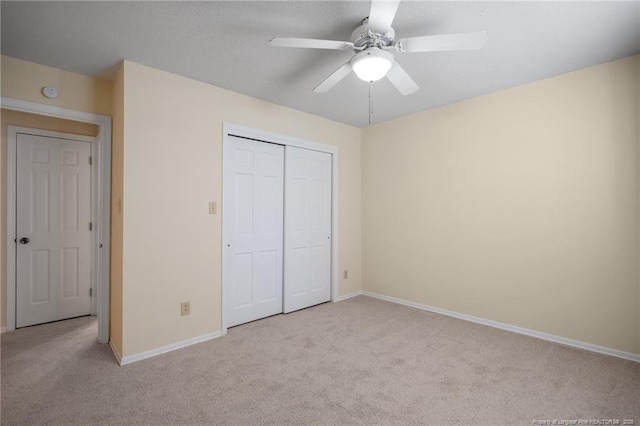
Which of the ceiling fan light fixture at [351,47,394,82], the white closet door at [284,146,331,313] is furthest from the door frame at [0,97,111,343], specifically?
the ceiling fan light fixture at [351,47,394,82]

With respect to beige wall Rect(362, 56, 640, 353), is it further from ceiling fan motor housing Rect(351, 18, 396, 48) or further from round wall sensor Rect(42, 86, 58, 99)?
round wall sensor Rect(42, 86, 58, 99)

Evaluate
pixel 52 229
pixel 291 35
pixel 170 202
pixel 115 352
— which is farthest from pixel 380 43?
pixel 52 229

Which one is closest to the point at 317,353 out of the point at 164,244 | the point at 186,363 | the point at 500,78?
the point at 186,363

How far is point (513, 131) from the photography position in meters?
2.95

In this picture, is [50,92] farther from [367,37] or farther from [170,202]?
[367,37]

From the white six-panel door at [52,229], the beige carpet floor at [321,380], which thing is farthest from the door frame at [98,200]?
the beige carpet floor at [321,380]

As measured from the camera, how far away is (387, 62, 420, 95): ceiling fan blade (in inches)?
79.1

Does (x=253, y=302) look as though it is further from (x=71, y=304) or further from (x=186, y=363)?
(x=71, y=304)

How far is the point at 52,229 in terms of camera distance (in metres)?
3.31

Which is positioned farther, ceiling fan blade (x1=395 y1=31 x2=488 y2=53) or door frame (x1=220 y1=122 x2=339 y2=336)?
door frame (x1=220 y1=122 x2=339 y2=336)

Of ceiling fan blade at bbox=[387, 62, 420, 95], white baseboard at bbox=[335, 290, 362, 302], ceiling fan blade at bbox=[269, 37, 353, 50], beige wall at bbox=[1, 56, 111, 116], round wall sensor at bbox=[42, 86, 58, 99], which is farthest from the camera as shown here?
white baseboard at bbox=[335, 290, 362, 302]

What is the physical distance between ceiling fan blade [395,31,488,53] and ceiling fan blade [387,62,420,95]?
6.5 inches

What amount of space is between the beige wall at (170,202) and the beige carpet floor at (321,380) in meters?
0.31

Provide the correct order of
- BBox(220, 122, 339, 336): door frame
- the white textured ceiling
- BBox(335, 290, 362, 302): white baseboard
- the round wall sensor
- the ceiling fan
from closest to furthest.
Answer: the ceiling fan < the white textured ceiling < the round wall sensor < BBox(220, 122, 339, 336): door frame < BBox(335, 290, 362, 302): white baseboard
